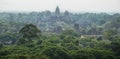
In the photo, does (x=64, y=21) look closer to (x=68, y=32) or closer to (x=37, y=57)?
(x=68, y=32)

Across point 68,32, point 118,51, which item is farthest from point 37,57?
point 68,32

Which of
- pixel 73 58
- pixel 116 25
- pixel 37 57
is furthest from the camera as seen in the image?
pixel 116 25

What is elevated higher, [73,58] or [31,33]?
[31,33]

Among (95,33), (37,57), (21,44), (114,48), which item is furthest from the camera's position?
(95,33)

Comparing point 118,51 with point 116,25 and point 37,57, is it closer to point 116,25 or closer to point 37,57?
point 37,57

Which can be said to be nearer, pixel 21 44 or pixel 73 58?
pixel 73 58

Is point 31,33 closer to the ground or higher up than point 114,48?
higher up

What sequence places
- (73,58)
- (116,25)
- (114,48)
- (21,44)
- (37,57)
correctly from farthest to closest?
(116,25), (21,44), (114,48), (73,58), (37,57)

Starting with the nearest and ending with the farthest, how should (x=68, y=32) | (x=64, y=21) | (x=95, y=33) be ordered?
(x=68, y=32) → (x=95, y=33) → (x=64, y=21)

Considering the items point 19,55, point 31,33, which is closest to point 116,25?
point 31,33
